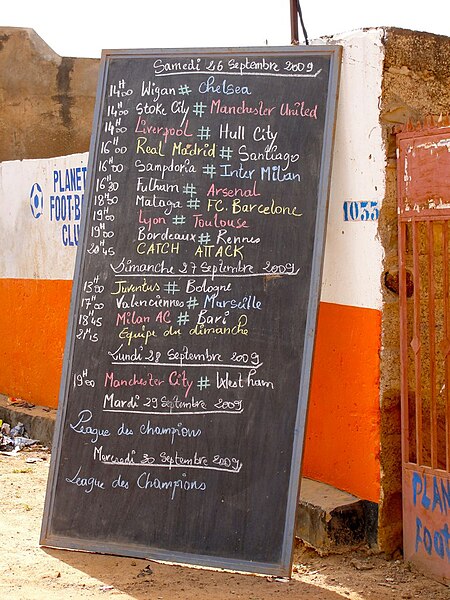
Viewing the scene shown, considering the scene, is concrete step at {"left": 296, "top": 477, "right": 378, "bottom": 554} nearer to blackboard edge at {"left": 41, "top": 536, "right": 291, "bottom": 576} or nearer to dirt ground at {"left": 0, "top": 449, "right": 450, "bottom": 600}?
dirt ground at {"left": 0, "top": 449, "right": 450, "bottom": 600}

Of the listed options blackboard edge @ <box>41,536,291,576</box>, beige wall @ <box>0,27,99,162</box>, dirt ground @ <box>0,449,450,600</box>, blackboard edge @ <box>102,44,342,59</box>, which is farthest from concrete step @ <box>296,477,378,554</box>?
beige wall @ <box>0,27,99,162</box>

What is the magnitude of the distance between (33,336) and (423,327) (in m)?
4.35

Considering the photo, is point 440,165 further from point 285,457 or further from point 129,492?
point 129,492

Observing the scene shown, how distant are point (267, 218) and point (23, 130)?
803 centimetres

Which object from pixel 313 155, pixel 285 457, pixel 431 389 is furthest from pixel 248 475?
pixel 313 155

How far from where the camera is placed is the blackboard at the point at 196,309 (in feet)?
15.0

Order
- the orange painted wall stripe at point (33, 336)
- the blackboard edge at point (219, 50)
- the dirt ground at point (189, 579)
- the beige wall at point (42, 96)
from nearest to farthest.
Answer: the dirt ground at point (189, 579) → the blackboard edge at point (219, 50) → the orange painted wall stripe at point (33, 336) → the beige wall at point (42, 96)

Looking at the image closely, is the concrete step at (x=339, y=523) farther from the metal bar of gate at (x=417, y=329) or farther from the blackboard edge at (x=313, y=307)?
the metal bar of gate at (x=417, y=329)

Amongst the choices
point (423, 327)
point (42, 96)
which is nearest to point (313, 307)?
point (423, 327)

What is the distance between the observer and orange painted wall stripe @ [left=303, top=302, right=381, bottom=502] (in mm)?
4625

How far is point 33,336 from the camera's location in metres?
8.12

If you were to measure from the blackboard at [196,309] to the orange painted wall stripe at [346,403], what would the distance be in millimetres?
319

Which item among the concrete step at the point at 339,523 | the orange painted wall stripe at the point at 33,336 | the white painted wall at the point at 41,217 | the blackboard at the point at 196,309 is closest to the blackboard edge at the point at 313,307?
the blackboard at the point at 196,309

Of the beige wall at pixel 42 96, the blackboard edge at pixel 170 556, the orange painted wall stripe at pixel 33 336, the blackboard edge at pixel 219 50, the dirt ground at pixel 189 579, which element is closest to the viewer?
the dirt ground at pixel 189 579
